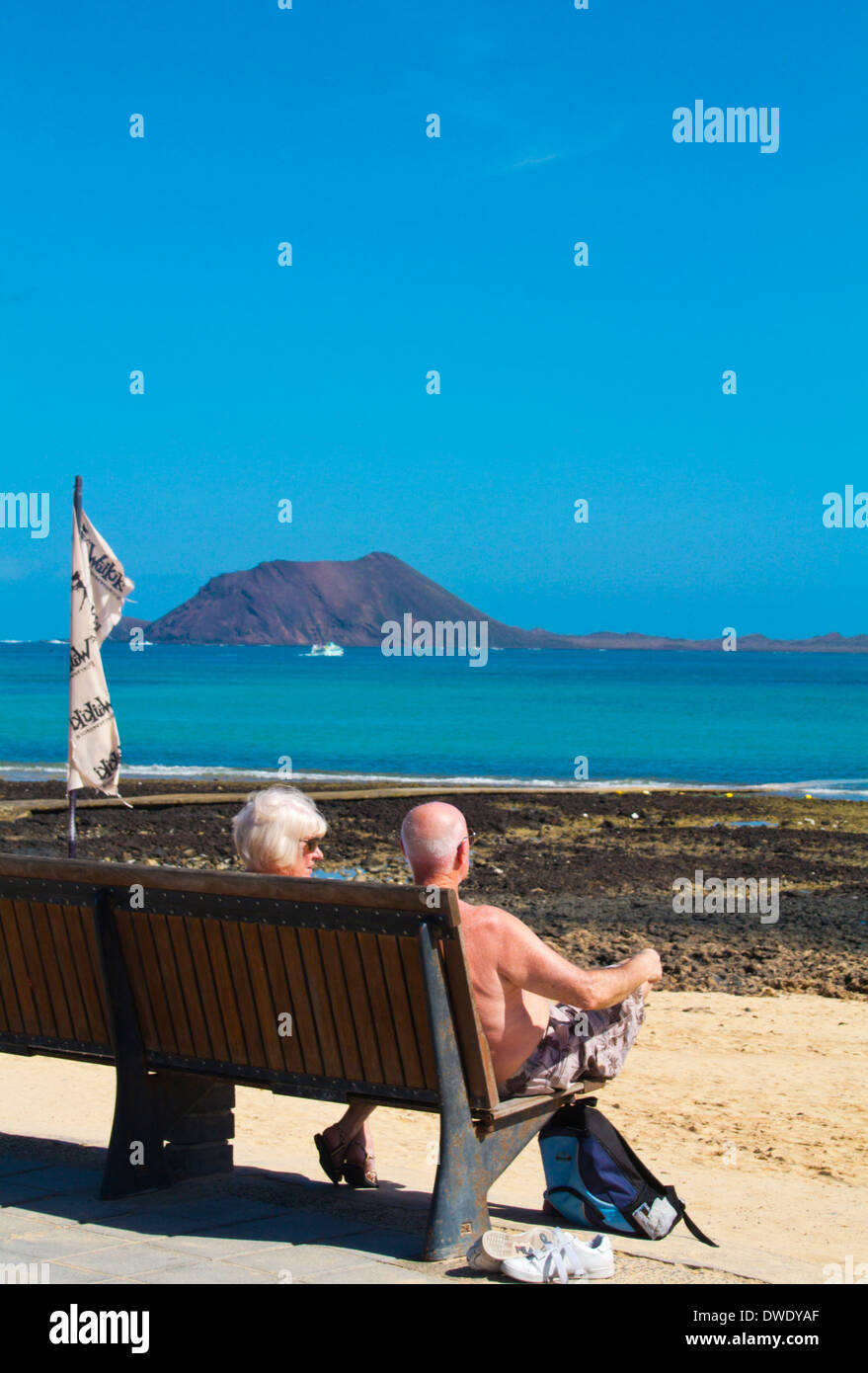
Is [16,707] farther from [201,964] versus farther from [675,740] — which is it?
[201,964]

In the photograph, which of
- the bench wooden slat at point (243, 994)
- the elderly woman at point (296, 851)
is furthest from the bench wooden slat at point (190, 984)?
the elderly woman at point (296, 851)

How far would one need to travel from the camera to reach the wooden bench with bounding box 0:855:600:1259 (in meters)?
4.41

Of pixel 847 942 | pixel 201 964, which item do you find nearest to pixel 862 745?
pixel 847 942

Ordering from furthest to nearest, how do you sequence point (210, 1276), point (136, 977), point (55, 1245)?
point (136, 977) → point (55, 1245) → point (210, 1276)

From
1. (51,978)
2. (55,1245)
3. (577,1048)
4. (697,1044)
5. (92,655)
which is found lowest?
(697,1044)

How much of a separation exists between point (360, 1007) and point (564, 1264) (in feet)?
3.14

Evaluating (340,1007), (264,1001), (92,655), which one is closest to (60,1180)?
(264,1001)

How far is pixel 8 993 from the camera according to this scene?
5543 mm

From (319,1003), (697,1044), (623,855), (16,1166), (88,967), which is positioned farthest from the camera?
(623,855)

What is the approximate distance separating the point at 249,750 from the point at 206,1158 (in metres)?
43.3

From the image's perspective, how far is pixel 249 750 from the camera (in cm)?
4834

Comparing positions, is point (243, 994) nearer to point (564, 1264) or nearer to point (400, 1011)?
point (400, 1011)

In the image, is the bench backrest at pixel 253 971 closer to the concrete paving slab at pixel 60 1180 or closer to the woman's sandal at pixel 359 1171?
the concrete paving slab at pixel 60 1180

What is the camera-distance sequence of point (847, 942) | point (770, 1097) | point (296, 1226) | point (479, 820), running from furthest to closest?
point (479, 820)
point (847, 942)
point (770, 1097)
point (296, 1226)
